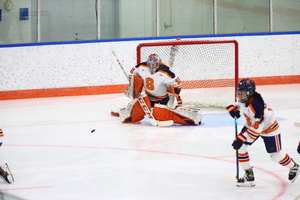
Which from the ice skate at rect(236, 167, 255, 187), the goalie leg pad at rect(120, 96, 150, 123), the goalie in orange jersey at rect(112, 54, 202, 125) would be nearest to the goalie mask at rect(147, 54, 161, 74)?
the goalie in orange jersey at rect(112, 54, 202, 125)

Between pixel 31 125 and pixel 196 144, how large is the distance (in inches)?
93.6

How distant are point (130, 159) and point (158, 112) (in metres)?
1.83

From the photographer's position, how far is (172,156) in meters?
4.68

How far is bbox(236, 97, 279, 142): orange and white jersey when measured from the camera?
348 centimetres

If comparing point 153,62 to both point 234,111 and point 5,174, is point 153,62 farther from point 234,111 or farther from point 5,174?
point 5,174

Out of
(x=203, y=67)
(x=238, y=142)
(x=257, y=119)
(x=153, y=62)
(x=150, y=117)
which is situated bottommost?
(x=150, y=117)

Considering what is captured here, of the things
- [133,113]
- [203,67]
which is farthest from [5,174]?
[203,67]

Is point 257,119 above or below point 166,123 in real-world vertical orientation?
above

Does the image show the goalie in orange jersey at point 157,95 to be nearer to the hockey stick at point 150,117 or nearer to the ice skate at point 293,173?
the hockey stick at point 150,117

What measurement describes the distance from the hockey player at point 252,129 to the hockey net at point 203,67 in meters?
4.13

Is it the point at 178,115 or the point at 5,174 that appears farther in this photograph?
the point at 178,115

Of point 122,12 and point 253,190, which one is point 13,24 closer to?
point 122,12

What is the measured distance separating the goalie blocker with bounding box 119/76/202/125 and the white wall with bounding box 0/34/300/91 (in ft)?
10.5

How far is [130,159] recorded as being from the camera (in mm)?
4570
